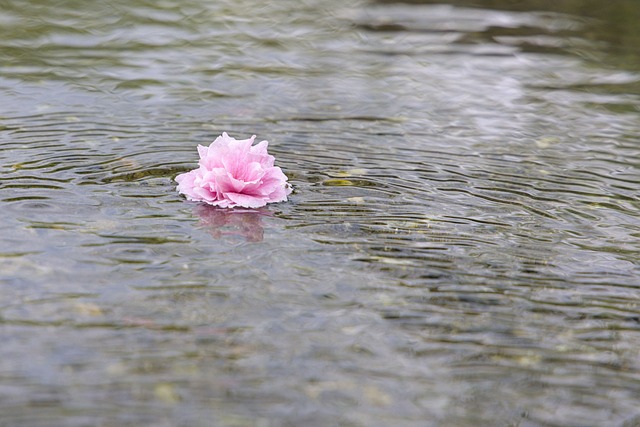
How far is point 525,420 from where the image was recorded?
266cm

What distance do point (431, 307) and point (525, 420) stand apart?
2.40 feet

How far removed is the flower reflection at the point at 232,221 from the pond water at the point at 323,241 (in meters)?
0.01

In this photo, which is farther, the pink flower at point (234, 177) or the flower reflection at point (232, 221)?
the pink flower at point (234, 177)

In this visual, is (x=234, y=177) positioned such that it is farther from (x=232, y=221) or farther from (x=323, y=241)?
(x=323, y=241)

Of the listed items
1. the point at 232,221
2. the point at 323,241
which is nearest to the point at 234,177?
the point at 232,221

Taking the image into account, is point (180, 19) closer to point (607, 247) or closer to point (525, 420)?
point (607, 247)

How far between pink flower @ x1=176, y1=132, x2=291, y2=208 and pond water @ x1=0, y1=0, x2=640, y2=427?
0.22ft

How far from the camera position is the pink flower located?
157 inches

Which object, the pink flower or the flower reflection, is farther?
the pink flower

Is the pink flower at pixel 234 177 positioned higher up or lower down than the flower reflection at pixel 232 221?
higher up

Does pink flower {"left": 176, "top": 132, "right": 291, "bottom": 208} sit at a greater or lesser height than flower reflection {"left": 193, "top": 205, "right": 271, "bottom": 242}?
greater

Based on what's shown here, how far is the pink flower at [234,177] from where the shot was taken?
3984 mm

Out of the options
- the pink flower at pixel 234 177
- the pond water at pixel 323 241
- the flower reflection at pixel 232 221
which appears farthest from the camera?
the pink flower at pixel 234 177

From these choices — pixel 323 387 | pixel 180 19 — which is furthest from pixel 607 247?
pixel 180 19
